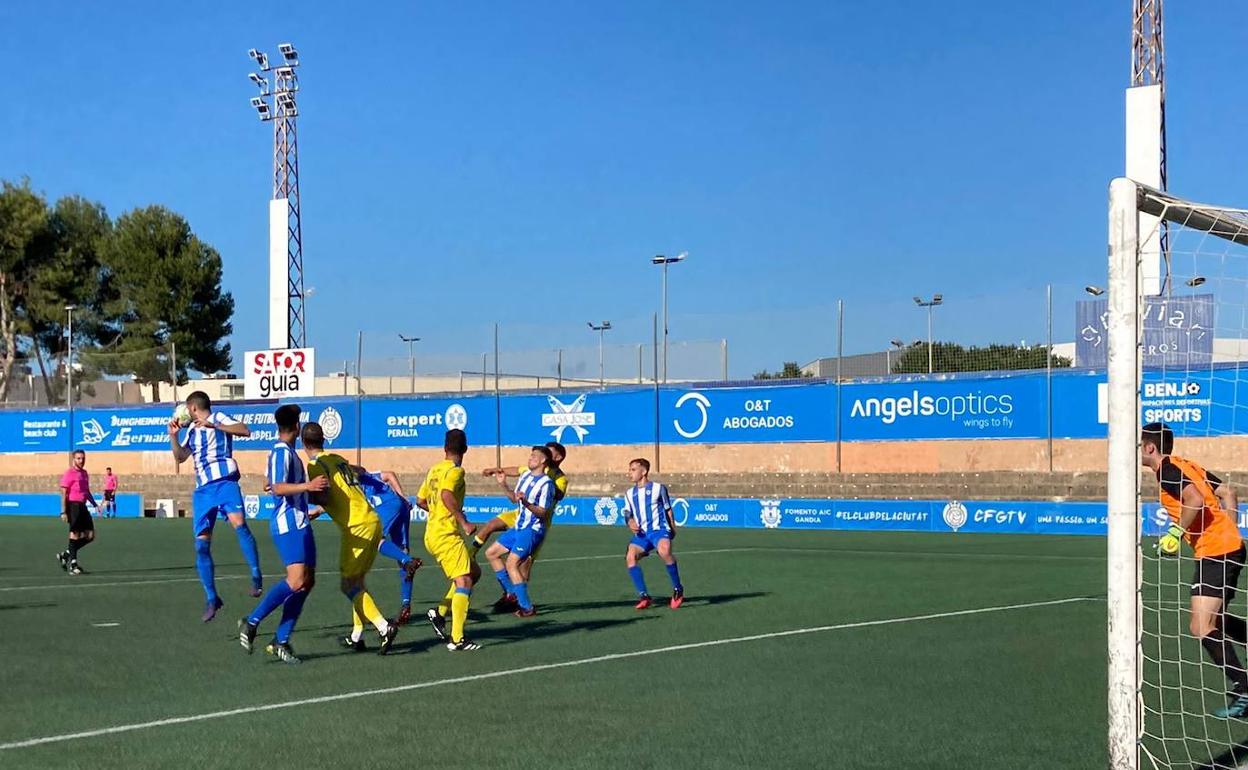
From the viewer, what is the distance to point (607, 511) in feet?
114

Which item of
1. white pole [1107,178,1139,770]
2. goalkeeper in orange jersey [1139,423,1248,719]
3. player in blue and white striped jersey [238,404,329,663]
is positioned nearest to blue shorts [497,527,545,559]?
player in blue and white striped jersey [238,404,329,663]

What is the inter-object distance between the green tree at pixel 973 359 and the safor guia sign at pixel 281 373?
753 inches

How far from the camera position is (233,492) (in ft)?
44.5

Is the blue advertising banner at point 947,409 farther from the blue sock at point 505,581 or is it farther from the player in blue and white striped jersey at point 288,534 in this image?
the player in blue and white striped jersey at point 288,534

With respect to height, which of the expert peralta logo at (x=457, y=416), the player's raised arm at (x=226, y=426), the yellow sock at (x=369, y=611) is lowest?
the yellow sock at (x=369, y=611)

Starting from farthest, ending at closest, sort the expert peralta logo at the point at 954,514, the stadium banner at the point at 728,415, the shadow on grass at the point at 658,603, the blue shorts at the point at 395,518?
the expert peralta logo at the point at 954,514 → the stadium banner at the point at 728,415 → the blue shorts at the point at 395,518 → the shadow on grass at the point at 658,603

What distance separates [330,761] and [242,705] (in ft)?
6.13

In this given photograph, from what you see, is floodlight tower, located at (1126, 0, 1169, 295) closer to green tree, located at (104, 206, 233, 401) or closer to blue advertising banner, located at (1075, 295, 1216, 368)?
blue advertising banner, located at (1075, 295, 1216, 368)

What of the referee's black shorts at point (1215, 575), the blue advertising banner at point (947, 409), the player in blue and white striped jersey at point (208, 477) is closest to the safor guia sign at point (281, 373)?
the blue advertising banner at point (947, 409)

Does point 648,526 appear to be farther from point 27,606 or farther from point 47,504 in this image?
point 47,504

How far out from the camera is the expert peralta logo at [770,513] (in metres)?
32.2

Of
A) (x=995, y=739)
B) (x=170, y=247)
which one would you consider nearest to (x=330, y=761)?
(x=995, y=739)

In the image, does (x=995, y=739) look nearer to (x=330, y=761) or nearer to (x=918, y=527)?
(x=330, y=761)

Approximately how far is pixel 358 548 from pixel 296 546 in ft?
1.79
